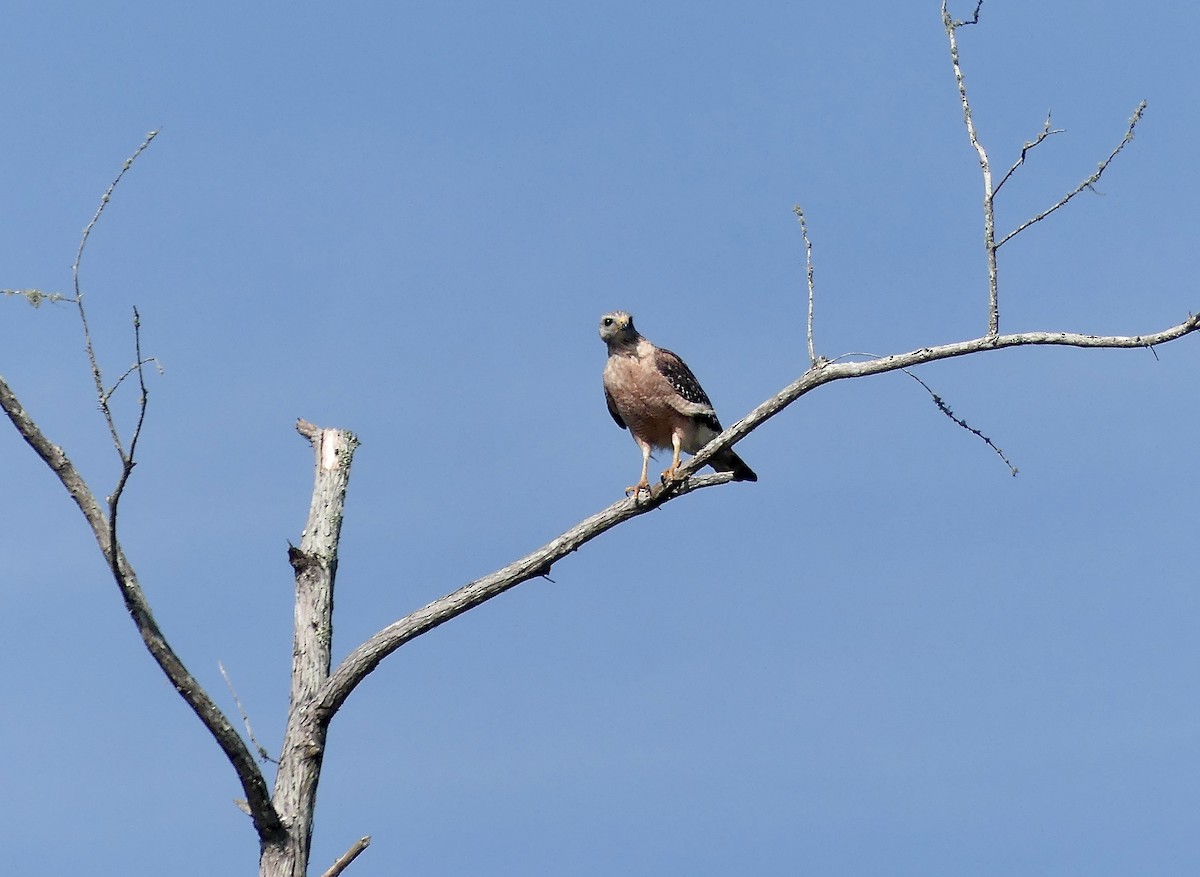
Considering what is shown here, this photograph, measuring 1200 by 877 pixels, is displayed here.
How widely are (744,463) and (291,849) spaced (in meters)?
4.52

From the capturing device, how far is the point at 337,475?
892cm

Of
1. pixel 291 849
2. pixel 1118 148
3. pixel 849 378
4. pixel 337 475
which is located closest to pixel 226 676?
pixel 291 849

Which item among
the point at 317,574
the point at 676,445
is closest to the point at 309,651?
the point at 317,574

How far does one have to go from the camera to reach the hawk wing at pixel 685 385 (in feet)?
35.1

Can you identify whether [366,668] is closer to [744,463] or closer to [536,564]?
[536,564]

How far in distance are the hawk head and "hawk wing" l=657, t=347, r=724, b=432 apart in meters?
0.25

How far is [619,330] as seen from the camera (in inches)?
434

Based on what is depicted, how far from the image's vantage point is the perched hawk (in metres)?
10.7

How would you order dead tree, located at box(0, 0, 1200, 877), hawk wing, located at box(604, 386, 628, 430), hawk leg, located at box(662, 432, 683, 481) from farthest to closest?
hawk wing, located at box(604, 386, 628, 430) → hawk leg, located at box(662, 432, 683, 481) → dead tree, located at box(0, 0, 1200, 877)

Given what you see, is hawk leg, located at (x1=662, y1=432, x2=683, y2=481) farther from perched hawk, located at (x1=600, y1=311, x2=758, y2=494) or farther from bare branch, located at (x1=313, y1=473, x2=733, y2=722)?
bare branch, located at (x1=313, y1=473, x2=733, y2=722)

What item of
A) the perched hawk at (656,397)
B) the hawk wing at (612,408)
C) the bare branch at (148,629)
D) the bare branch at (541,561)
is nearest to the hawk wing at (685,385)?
the perched hawk at (656,397)

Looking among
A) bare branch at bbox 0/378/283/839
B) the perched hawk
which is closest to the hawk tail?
the perched hawk

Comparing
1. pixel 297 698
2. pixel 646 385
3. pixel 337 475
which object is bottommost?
pixel 297 698

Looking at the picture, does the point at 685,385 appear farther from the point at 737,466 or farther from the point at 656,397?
the point at 737,466
